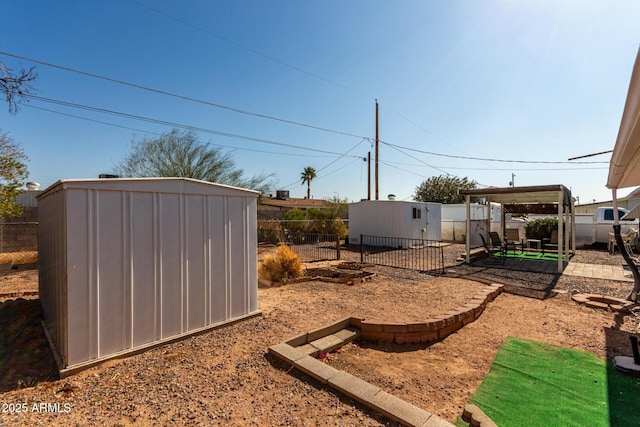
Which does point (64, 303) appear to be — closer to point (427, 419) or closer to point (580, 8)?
point (427, 419)

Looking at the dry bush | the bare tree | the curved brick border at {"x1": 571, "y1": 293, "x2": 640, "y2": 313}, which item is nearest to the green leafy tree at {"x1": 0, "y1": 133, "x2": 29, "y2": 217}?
the dry bush

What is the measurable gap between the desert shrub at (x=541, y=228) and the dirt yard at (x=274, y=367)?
9.52 meters

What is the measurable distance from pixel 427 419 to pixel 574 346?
286 cm

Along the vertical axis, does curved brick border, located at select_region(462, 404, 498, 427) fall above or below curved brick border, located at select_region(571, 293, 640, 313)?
above

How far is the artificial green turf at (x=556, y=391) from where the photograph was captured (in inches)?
85.5

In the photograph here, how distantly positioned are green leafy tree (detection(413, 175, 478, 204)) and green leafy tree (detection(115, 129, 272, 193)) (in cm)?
2240

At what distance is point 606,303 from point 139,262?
734 cm

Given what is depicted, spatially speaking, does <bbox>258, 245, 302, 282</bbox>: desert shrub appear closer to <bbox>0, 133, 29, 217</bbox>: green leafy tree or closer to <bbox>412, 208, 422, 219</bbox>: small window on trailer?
<bbox>0, 133, 29, 217</bbox>: green leafy tree

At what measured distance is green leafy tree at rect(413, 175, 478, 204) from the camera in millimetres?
28797

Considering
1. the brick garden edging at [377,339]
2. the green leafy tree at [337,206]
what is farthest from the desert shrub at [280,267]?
the green leafy tree at [337,206]

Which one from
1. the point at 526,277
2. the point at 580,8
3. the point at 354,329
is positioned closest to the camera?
the point at 354,329

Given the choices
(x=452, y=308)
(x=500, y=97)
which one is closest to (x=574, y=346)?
(x=452, y=308)

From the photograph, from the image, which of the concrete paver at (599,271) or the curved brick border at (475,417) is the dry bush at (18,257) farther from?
the concrete paver at (599,271)

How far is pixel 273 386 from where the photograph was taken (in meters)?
2.46
